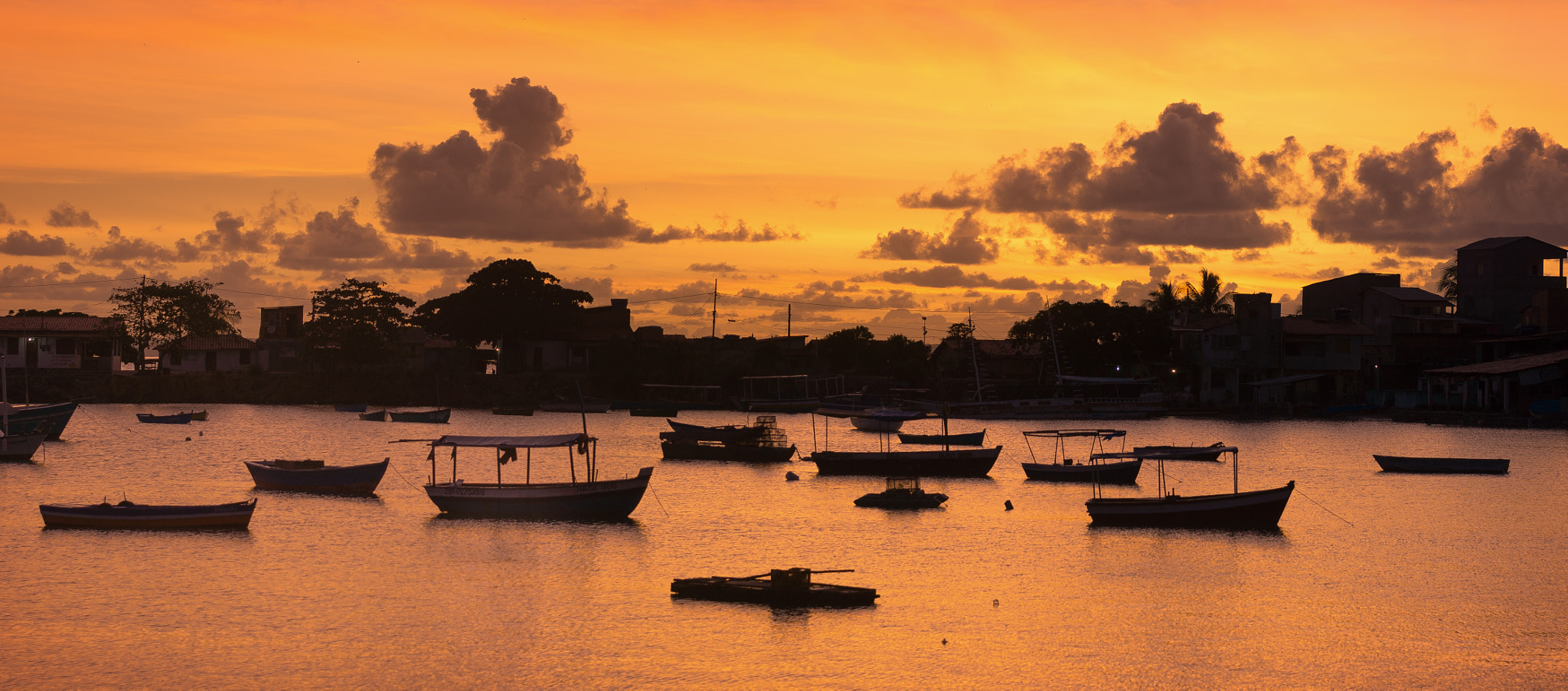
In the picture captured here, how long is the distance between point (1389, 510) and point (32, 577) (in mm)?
49994

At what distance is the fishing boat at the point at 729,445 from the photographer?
71.5 meters

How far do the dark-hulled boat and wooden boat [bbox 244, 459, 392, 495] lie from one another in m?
25.2

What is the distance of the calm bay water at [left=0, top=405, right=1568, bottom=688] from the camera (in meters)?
24.7

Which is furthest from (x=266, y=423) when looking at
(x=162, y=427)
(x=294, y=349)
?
(x=294, y=349)

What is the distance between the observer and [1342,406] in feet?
375

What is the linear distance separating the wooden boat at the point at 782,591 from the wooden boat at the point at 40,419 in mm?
58177

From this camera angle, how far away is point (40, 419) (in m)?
75.9

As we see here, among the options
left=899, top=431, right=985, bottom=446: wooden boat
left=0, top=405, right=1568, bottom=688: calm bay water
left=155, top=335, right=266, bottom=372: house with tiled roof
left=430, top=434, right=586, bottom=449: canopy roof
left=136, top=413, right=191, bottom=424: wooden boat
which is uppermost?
left=155, top=335, right=266, bottom=372: house with tiled roof

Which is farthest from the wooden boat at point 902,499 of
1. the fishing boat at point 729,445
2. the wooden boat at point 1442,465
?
the wooden boat at point 1442,465

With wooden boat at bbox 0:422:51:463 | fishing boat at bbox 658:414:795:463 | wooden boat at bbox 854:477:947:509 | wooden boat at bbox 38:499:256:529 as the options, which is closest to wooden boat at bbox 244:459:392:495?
wooden boat at bbox 38:499:256:529

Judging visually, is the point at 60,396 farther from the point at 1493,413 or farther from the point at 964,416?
the point at 1493,413

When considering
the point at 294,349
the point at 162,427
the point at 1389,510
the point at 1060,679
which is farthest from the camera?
the point at 294,349

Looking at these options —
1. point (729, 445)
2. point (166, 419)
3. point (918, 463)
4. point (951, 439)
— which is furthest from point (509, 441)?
point (166, 419)

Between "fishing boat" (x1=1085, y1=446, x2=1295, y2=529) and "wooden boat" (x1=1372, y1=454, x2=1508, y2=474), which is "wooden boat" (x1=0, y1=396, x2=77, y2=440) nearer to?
"fishing boat" (x1=1085, y1=446, x2=1295, y2=529)
